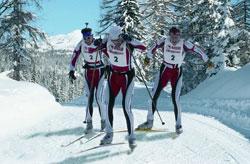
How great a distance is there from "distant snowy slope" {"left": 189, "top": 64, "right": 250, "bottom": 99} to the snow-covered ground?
4.65 m

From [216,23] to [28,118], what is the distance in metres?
20.0

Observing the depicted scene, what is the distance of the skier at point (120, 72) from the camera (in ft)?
32.3

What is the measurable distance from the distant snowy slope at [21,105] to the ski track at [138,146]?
57cm

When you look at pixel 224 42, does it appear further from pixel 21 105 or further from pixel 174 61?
pixel 174 61

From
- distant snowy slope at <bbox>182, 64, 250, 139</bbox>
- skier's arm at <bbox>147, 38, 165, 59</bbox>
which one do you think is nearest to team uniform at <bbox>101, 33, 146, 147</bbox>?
skier's arm at <bbox>147, 38, 165, 59</bbox>

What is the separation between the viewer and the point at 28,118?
1377 cm

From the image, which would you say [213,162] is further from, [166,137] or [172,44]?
[172,44]

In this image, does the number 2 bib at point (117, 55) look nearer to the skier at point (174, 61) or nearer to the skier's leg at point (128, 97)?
the skier's leg at point (128, 97)

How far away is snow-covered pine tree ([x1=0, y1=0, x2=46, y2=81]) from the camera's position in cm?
3170

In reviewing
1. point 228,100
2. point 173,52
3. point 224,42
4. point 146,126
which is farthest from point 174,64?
point 224,42

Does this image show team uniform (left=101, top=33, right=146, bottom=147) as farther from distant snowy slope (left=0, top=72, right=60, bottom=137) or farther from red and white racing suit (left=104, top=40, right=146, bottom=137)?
distant snowy slope (left=0, top=72, right=60, bottom=137)

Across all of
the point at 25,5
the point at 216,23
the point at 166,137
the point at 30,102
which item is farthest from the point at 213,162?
the point at 25,5

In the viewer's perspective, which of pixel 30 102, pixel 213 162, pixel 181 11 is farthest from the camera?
pixel 181 11

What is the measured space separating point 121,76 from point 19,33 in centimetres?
2432
